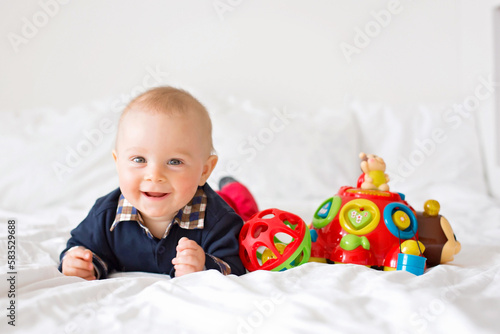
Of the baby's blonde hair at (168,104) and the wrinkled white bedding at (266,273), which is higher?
the baby's blonde hair at (168,104)

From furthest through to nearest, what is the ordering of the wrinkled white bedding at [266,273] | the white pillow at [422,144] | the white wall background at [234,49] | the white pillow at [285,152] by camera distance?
1. the white wall background at [234,49]
2. the white pillow at [422,144]
3. the white pillow at [285,152]
4. the wrinkled white bedding at [266,273]

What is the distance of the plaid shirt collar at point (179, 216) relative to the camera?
42.5 inches

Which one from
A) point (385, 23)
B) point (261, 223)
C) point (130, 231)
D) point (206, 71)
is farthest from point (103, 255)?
point (385, 23)

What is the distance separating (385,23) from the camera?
2535 mm

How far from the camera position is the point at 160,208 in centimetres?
101

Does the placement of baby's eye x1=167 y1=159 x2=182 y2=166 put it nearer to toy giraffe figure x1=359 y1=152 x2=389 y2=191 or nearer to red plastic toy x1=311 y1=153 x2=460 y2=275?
red plastic toy x1=311 y1=153 x2=460 y2=275

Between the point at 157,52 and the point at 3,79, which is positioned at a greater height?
the point at 157,52

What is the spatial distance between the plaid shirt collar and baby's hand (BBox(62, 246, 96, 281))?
10 cm

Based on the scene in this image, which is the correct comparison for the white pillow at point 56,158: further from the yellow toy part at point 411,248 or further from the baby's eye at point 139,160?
the yellow toy part at point 411,248

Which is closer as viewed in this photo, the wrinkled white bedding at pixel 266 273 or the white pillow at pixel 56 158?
the wrinkled white bedding at pixel 266 273

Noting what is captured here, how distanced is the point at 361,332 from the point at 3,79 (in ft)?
8.04

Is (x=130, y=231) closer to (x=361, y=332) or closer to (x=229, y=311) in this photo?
(x=229, y=311)

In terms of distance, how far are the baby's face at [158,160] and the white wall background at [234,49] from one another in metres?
1.49

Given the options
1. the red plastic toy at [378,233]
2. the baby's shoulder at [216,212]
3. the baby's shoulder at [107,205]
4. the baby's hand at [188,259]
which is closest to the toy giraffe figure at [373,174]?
the red plastic toy at [378,233]
